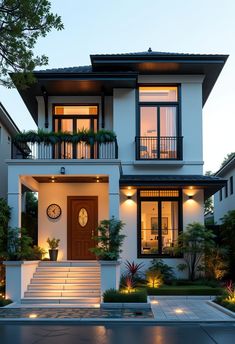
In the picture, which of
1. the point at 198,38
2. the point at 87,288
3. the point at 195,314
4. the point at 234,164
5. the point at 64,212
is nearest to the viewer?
the point at 195,314

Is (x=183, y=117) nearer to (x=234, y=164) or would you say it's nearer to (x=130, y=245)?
(x=130, y=245)

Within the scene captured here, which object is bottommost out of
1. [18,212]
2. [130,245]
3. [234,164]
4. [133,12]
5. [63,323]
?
[63,323]

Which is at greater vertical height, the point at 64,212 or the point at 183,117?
the point at 183,117

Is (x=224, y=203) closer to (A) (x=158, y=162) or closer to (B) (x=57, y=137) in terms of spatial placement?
(A) (x=158, y=162)

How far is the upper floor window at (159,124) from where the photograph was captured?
20.3 m

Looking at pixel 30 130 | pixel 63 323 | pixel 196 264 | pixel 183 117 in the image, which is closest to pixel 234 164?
pixel 183 117

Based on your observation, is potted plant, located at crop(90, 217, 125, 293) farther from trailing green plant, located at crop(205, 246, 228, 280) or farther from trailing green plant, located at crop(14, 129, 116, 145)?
trailing green plant, located at crop(205, 246, 228, 280)

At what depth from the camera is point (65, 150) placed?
→ 18953 millimetres

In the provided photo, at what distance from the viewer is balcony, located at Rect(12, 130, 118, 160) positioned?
59.5 ft

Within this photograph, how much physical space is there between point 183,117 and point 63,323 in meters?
10.6

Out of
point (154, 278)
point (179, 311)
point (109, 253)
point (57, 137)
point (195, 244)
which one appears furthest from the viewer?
point (195, 244)

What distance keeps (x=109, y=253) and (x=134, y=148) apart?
537 cm

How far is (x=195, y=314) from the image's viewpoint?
13.7 metres

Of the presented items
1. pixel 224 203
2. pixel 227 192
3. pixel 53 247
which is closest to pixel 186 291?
pixel 53 247
